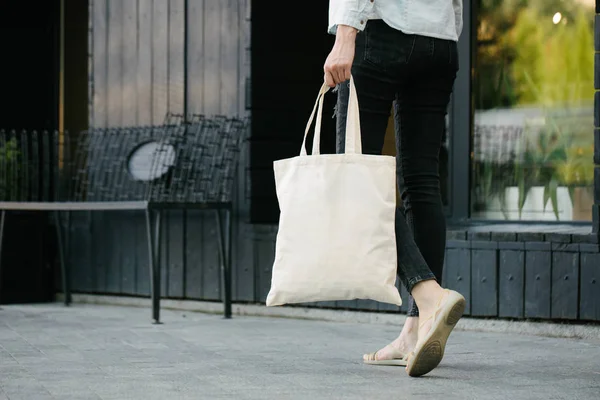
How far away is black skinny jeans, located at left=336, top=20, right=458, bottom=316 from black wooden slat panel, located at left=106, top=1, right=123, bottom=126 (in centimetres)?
359

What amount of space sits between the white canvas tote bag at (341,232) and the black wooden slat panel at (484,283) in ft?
6.64

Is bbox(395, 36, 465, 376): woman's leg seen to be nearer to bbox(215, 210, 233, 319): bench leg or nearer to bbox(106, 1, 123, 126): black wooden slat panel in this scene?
bbox(215, 210, 233, 319): bench leg

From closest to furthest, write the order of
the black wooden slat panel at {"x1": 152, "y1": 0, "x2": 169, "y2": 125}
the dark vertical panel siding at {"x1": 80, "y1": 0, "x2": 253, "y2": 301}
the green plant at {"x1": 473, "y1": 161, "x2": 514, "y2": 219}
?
the green plant at {"x1": 473, "y1": 161, "x2": 514, "y2": 219} → the dark vertical panel siding at {"x1": 80, "y1": 0, "x2": 253, "y2": 301} → the black wooden slat panel at {"x1": 152, "y1": 0, "x2": 169, "y2": 125}

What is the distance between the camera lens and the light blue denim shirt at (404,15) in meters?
3.71

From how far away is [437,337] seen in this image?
3.72 m

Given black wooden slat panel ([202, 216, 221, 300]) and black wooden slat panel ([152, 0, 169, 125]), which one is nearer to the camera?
black wooden slat panel ([202, 216, 221, 300])

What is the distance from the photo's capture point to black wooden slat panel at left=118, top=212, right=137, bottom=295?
7.19 metres

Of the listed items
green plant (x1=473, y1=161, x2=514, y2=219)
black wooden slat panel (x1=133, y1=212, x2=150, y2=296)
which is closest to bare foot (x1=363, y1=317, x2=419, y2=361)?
green plant (x1=473, y1=161, x2=514, y2=219)

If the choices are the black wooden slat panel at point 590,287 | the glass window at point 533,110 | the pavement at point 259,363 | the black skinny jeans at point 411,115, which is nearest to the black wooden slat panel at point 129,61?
the pavement at point 259,363

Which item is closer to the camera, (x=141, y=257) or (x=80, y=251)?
(x=141, y=257)

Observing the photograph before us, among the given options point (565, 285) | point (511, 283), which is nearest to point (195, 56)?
point (511, 283)

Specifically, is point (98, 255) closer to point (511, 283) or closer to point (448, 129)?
point (448, 129)

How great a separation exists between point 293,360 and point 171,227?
9.12 feet

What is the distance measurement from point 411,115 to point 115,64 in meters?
3.73
